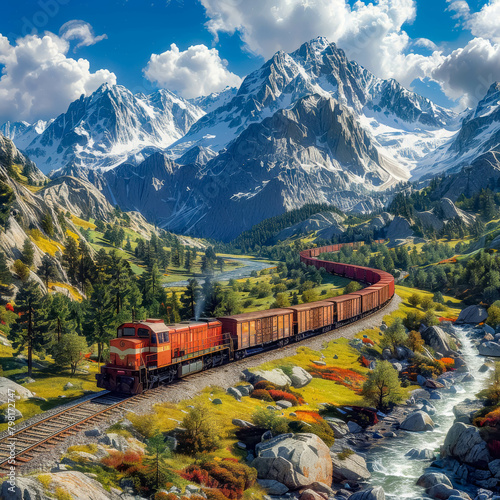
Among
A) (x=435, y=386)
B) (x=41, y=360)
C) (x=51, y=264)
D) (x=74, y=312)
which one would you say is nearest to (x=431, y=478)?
(x=435, y=386)

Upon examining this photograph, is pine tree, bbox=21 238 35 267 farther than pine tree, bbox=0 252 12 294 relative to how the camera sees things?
Yes

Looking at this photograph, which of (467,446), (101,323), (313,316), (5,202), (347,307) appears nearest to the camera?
(467,446)

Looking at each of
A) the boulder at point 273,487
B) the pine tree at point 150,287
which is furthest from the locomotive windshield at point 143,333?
the pine tree at point 150,287

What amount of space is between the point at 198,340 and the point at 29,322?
49.6 ft

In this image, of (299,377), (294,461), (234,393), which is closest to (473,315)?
(299,377)

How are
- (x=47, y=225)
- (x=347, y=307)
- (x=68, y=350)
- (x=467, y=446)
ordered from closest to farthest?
1. (x=467, y=446)
2. (x=68, y=350)
3. (x=347, y=307)
4. (x=47, y=225)

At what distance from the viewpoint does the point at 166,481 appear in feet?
67.8

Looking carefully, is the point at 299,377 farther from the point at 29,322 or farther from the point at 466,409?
the point at 29,322

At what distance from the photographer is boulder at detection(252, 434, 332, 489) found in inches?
951

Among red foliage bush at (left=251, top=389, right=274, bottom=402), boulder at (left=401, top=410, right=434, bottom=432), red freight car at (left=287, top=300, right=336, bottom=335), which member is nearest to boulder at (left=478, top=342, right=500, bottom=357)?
red freight car at (left=287, top=300, right=336, bottom=335)

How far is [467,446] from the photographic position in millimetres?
29047

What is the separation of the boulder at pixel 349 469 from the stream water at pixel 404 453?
2.31 ft

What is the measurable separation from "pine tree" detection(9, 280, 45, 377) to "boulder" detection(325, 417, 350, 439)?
83.1 feet

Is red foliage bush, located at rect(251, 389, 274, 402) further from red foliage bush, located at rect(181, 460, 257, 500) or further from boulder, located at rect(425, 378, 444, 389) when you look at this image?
boulder, located at rect(425, 378, 444, 389)
